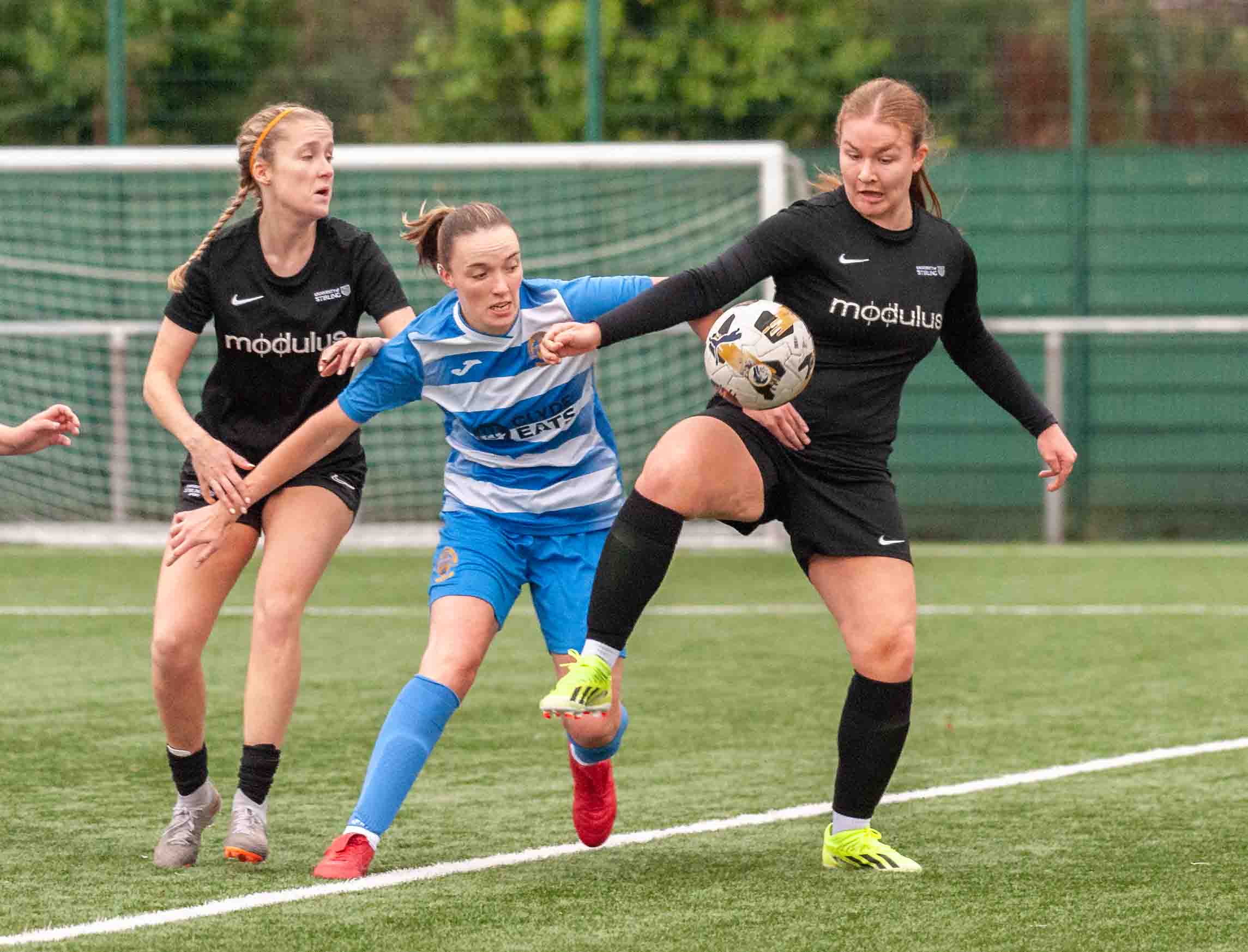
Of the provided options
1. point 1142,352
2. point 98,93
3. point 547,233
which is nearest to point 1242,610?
point 1142,352

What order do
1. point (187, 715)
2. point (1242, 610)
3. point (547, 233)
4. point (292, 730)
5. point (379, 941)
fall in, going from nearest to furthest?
point (379, 941), point (187, 715), point (292, 730), point (1242, 610), point (547, 233)

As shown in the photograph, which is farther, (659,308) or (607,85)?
(607,85)

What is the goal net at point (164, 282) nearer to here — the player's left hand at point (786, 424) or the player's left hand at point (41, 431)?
the player's left hand at point (41, 431)

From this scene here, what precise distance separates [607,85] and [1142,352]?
14.3 feet

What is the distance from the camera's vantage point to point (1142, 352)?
14117mm

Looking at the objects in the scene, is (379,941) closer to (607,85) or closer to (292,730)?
(292,730)

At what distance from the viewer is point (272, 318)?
4824mm

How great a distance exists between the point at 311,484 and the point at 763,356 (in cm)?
124

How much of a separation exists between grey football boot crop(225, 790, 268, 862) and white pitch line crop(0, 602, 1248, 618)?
491 centimetres

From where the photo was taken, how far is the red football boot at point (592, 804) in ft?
15.6

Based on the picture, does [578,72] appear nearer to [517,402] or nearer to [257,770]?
[517,402]

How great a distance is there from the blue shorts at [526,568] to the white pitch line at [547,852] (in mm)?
555

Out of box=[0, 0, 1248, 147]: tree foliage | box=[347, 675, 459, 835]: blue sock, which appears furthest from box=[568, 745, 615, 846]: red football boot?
box=[0, 0, 1248, 147]: tree foliage

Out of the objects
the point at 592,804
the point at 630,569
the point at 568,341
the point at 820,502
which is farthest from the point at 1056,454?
the point at 592,804
